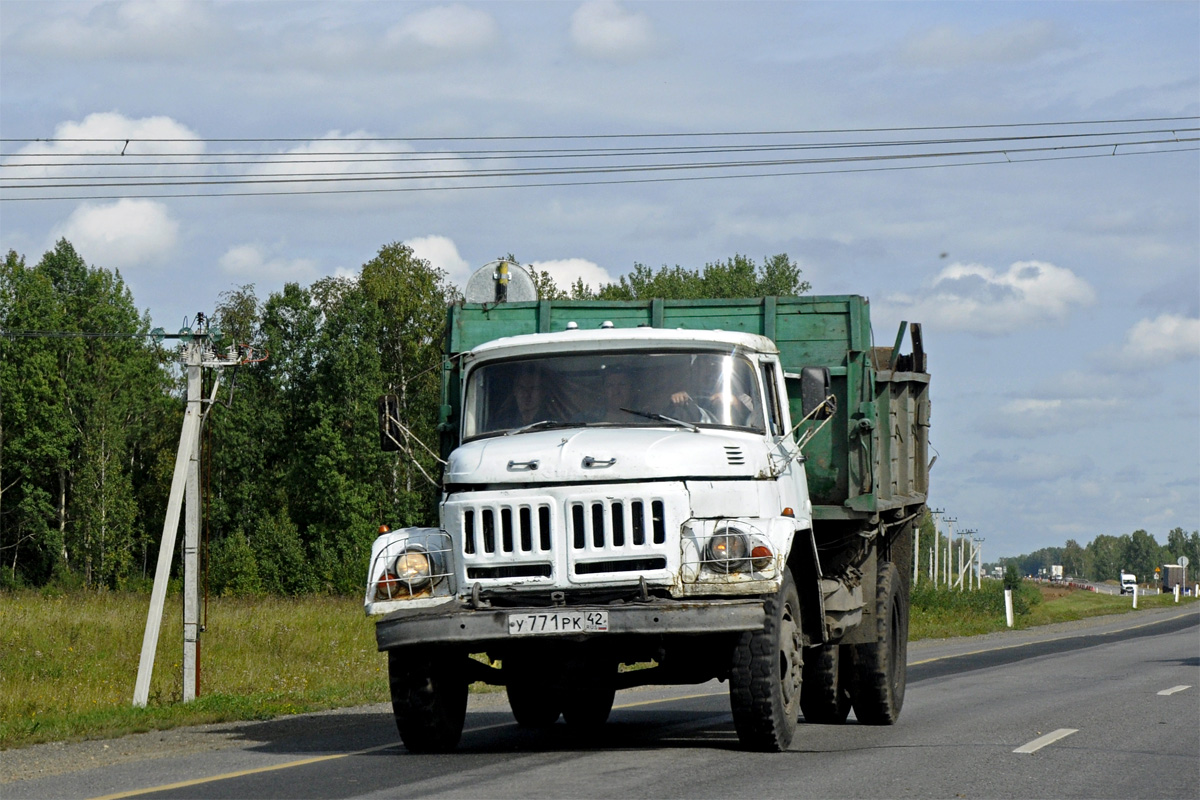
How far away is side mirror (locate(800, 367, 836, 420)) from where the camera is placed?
33.6 ft

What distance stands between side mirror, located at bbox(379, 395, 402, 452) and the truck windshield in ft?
1.88

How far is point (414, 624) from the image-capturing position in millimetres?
9062

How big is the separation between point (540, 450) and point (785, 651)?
200cm

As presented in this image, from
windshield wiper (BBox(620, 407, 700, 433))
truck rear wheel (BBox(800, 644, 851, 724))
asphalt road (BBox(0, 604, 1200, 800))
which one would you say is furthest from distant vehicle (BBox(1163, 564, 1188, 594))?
windshield wiper (BBox(620, 407, 700, 433))

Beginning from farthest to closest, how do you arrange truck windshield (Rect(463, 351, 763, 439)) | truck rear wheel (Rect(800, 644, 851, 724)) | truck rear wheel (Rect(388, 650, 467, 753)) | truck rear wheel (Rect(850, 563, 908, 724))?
truck rear wheel (Rect(850, 563, 908, 724)) < truck rear wheel (Rect(800, 644, 851, 724)) < truck windshield (Rect(463, 351, 763, 439)) < truck rear wheel (Rect(388, 650, 467, 753))

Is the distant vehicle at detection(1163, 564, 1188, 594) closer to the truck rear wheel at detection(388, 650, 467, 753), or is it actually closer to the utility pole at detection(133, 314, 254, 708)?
the utility pole at detection(133, 314, 254, 708)

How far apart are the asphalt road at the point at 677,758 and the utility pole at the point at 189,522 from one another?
3.72m

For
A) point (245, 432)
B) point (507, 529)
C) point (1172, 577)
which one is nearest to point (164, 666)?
point (507, 529)

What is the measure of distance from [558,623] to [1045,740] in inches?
174

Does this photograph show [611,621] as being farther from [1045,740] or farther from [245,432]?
[245,432]

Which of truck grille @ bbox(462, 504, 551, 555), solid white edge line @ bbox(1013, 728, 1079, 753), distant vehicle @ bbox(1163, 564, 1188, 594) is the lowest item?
distant vehicle @ bbox(1163, 564, 1188, 594)

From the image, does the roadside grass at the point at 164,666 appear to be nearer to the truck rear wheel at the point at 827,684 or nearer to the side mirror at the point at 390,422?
the side mirror at the point at 390,422

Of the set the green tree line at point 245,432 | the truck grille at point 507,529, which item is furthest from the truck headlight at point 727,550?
the green tree line at point 245,432

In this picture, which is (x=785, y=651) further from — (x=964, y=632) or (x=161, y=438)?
(x=161, y=438)
